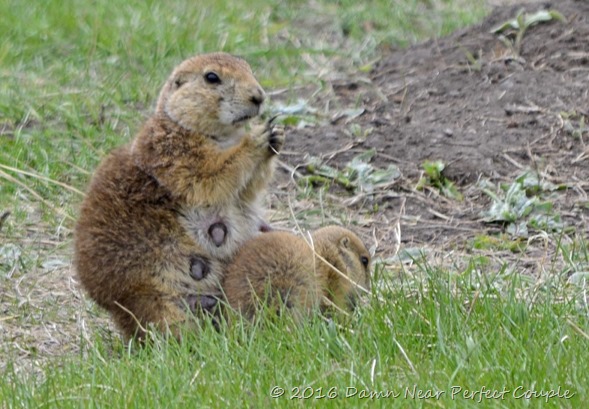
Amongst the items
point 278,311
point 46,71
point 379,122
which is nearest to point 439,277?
point 278,311

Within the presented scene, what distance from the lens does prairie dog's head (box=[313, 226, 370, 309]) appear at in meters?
5.68

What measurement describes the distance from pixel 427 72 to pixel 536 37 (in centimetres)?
83

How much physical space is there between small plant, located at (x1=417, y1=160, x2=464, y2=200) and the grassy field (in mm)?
743

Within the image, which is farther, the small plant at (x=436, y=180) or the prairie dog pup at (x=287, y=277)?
the small plant at (x=436, y=180)

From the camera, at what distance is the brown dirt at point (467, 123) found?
734 cm

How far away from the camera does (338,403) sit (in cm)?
433

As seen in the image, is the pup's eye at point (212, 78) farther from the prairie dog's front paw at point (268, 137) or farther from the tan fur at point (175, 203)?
the prairie dog's front paw at point (268, 137)

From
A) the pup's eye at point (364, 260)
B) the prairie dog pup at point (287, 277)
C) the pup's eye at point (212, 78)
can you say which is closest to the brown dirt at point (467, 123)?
the pup's eye at point (364, 260)

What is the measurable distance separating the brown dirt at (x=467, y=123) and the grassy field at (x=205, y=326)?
554mm

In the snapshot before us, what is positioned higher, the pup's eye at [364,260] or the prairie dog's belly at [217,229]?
the prairie dog's belly at [217,229]

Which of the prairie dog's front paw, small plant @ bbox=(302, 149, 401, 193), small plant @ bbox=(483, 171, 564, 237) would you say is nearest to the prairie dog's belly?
the prairie dog's front paw

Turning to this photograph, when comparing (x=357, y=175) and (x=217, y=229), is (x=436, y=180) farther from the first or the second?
(x=217, y=229)

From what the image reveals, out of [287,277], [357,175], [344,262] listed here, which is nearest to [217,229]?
[287,277]

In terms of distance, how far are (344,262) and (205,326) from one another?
781 mm
